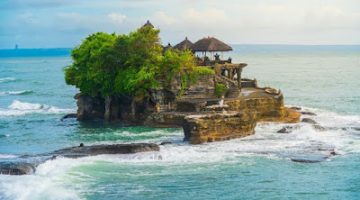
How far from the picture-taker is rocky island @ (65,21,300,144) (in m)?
57.6

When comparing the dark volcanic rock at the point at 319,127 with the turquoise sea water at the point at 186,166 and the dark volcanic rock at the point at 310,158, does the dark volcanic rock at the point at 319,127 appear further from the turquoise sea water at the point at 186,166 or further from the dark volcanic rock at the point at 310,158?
the dark volcanic rock at the point at 310,158

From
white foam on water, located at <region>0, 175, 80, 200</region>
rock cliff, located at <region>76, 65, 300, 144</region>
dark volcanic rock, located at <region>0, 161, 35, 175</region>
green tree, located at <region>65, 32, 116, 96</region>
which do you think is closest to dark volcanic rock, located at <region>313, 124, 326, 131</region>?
rock cliff, located at <region>76, 65, 300, 144</region>

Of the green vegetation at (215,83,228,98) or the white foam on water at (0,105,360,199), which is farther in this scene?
the green vegetation at (215,83,228,98)

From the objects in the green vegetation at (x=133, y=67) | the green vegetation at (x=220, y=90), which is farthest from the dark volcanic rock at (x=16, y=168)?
the green vegetation at (x=220, y=90)

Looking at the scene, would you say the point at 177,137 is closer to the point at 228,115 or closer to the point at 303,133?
the point at 228,115

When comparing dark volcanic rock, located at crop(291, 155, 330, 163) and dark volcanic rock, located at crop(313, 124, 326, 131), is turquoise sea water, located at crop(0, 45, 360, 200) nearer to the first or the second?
dark volcanic rock, located at crop(291, 155, 330, 163)

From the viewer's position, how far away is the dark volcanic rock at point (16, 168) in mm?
37969

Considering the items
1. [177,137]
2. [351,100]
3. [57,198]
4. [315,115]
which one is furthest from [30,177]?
[351,100]

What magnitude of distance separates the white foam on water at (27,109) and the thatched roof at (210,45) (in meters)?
18.5

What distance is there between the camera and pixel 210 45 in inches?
2601

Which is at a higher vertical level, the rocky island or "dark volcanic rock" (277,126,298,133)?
the rocky island

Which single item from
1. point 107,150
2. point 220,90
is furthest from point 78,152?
point 220,90

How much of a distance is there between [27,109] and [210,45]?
86.7 feet

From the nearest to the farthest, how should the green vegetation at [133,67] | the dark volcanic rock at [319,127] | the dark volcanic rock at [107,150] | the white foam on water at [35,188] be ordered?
the white foam on water at [35,188], the dark volcanic rock at [107,150], the dark volcanic rock at [319,127], the green vegetation at [133,67]
